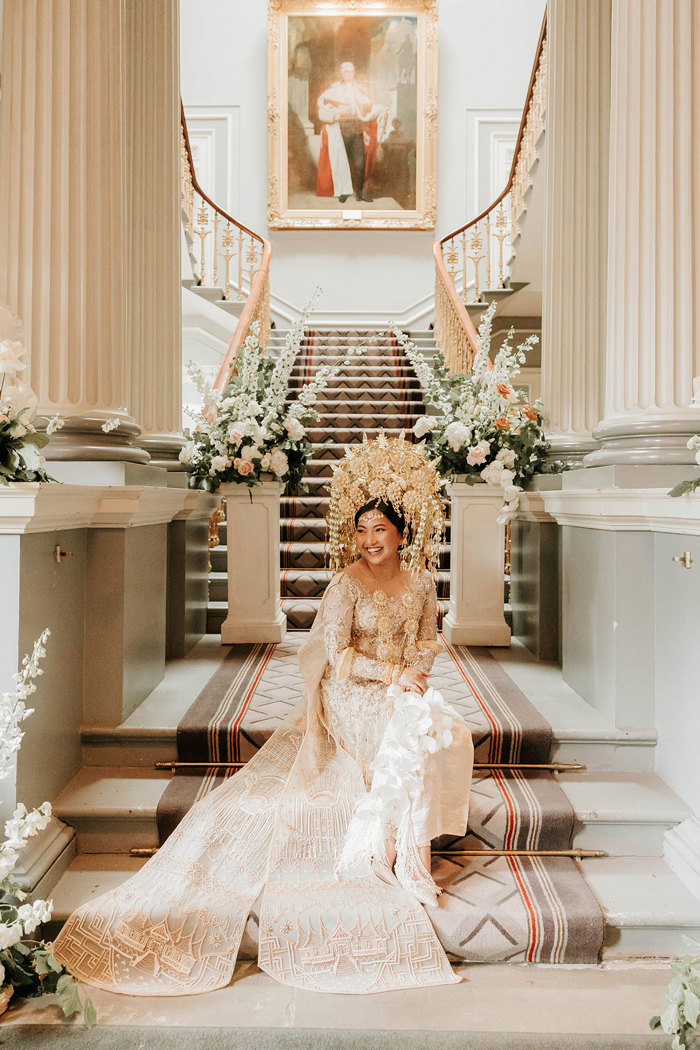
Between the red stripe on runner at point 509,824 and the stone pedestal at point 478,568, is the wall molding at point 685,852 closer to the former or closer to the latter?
the red stripe on runner at point 509,824

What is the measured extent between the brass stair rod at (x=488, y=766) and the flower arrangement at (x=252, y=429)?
193 cm

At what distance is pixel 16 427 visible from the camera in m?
2.53

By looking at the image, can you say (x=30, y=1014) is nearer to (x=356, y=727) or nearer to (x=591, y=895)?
(x=356, y=727)

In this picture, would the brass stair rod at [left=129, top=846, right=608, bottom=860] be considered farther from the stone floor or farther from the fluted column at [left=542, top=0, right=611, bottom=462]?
the fluted column at [left=542, top=0, right=611, bottom=462]

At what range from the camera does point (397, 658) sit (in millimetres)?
3008

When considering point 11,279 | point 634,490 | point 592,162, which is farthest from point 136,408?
point 592,162

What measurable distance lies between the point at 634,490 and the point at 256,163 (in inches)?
378

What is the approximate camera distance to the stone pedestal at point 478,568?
4.80 metres

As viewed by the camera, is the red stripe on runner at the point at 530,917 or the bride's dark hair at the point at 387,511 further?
the bride's dark hair at the point at 387,511

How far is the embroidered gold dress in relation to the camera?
2.27 metres

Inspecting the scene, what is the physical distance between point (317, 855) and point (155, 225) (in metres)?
3.49

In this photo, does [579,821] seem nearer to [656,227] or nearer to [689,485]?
[689,485]

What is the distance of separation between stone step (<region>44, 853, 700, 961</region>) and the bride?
18 cm

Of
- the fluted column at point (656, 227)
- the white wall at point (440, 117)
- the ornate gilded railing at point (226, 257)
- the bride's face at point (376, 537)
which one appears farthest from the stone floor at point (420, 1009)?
the white wall at point (440, 117)
